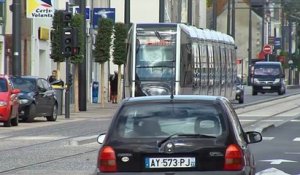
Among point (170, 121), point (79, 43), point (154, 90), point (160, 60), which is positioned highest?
point (79, 43)

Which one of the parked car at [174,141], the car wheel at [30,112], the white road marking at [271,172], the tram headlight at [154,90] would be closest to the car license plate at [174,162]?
the parked car at [174,141]

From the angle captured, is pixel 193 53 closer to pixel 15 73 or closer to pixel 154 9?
pixel 15 73

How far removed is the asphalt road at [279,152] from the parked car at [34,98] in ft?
26.9

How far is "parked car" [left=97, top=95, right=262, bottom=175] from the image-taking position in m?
11.0

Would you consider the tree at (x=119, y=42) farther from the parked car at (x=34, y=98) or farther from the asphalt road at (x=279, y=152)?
the asphalt road at (x=279, y=152)

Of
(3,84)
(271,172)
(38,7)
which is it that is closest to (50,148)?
(271,172)

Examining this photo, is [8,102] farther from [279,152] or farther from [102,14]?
[102,14]

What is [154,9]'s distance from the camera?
84.5 m

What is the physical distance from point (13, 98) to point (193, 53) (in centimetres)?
874

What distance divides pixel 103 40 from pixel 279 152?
26357 mm

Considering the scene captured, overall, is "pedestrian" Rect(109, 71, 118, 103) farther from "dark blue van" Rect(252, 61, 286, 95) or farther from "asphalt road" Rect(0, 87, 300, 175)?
"dark blue van" Rect(252, 61, 286, 95)

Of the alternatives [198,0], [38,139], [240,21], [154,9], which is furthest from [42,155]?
[240,21]

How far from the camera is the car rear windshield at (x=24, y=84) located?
35.8 meters

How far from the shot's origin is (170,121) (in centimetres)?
1134
